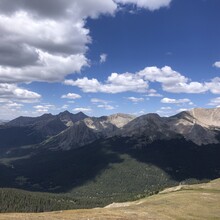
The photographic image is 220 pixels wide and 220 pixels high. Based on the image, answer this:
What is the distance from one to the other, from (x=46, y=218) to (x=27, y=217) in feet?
20.2

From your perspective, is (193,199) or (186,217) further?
(193,199)

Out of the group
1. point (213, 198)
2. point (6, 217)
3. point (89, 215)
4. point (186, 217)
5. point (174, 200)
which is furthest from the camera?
point (213, 198)

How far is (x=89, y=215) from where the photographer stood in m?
120

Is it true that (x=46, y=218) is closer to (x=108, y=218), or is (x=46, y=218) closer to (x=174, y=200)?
(x=108, y=218)

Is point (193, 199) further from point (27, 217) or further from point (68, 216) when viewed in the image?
point (27, 217)

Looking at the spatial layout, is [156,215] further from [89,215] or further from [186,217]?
[89,215]

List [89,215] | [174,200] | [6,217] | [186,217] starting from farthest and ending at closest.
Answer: [174,200], [186,217], [89,215], [6,217]

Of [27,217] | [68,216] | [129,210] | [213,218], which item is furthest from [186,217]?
[27,217]

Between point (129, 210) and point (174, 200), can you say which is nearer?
point (129, 210)

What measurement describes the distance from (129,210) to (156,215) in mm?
12390

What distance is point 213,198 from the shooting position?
185375 millimetres

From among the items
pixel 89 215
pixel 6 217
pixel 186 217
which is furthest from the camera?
pixel 186 217

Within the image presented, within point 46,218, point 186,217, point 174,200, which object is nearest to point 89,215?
point 46,218

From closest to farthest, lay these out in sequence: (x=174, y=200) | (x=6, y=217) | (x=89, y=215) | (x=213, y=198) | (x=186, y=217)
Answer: (x=6, y=217) → (x=89, y=215) → (x=186, y=217) → (x=174, y=200) → (x=213, y=198)
